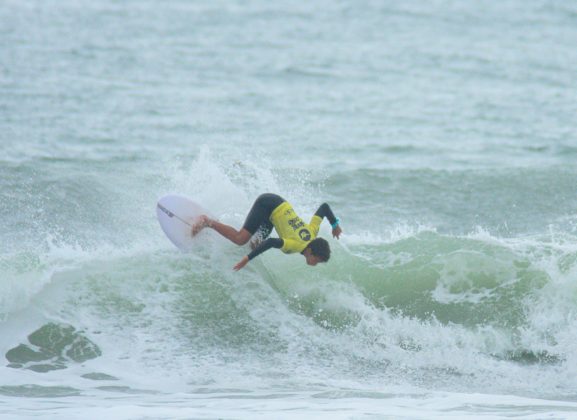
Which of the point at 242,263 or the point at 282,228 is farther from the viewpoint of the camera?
the point at 282,228

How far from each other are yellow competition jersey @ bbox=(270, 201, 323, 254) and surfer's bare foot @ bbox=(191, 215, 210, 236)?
0.83m

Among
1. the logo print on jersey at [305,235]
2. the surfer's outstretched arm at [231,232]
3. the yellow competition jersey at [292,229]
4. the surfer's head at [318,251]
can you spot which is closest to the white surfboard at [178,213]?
the surfer's outstretched arm at [231,232]

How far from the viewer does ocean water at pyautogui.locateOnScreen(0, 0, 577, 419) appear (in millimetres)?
9750

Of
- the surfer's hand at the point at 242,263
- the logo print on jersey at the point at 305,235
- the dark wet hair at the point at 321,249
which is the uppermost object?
the logo print on jersey at the point at 305,235

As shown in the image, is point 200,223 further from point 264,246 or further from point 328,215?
point 328,215

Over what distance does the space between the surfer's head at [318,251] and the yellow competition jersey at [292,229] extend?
0.17 meters

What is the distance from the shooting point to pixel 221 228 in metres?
11.0

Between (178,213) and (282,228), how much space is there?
134 centimetres

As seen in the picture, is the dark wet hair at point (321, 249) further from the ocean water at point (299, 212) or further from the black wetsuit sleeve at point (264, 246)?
the ocean water at point (299, 212)

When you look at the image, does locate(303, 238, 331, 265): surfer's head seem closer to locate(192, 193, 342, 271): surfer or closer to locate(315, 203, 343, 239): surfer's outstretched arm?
locate(192, 193, 342, 271): surfer

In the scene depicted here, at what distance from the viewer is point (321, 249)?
1028 cm

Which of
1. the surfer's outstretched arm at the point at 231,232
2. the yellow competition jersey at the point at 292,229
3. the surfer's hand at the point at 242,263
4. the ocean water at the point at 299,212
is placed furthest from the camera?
the surfer's outstretched arm at the point at 231,232

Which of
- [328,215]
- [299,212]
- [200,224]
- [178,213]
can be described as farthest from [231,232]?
[299,212]

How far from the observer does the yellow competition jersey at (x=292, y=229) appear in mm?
10477
